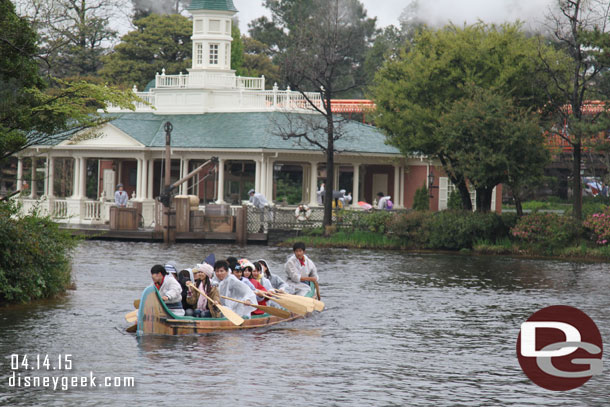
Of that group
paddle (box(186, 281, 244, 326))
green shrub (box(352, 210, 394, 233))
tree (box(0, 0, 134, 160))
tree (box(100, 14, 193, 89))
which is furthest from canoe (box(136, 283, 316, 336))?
tree (box(100, 14, 193, 89))

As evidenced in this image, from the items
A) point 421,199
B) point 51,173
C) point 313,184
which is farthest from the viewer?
point 51,173

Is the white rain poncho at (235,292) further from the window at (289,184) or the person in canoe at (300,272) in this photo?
the window at (289,184)

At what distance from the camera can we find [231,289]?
19.6 metres

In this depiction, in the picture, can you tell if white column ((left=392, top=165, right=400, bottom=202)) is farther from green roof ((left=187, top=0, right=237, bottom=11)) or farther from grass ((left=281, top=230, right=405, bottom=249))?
green roof ((left=187, top=0, right=237, bottom=11))

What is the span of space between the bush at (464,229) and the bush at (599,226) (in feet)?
11.8

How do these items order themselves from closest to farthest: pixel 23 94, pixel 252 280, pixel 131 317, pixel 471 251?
pixel 131 317 < pixel 252 280 < pixel 23 94 < pixel 471 251

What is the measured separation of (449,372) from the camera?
15977 mm

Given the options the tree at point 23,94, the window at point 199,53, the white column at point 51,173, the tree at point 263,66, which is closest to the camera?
the tree at point 23,94

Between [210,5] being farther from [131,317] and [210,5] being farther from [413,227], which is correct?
[131,317]

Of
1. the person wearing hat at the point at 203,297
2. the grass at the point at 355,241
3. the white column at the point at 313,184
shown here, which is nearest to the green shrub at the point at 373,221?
the grass at the point at 355,241

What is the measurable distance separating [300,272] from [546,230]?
17463 mm

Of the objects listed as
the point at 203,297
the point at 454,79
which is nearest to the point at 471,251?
the point at 454,79

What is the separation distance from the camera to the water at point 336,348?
14109mm

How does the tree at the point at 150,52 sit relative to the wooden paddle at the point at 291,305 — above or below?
above
